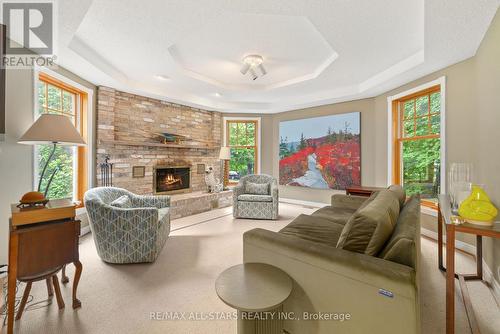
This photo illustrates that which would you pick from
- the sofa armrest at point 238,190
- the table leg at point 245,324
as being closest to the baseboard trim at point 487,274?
the table leg at point 245,324

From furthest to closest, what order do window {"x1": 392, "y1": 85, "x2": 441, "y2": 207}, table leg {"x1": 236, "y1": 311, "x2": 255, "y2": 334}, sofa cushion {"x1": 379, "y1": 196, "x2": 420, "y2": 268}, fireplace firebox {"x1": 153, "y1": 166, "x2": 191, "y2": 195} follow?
fireplace firebox {"x1": 153, "y1": 166, "x2": 191, "y2": 195}, window {"x1": 392, "y1": 85, "x2": 441, "y2": 207}, table leg {"x1": 236, "y1": 311, "x2": 255, "y2": 334}, sofa cushion {"x1": 379, "y1": 196, "x2": 420, "y2": 268}

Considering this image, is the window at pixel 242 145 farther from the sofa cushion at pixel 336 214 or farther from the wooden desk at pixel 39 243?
the wooden desk at pixel 39 243

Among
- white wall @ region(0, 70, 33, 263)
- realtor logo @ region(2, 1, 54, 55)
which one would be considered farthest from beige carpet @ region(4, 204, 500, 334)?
realtor logo @ region(2, 1, 54, 55)

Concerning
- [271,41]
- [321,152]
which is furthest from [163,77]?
[321,152]

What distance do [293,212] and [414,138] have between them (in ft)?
8.61

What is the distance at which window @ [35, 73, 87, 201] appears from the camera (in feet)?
9.18

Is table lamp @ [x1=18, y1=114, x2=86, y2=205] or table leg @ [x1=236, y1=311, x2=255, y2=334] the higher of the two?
table lamp @ [x1=18, y1=114, x2=86, y2=205]

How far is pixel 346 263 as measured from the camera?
3.69ft

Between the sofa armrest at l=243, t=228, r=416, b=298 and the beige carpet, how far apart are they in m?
0.75

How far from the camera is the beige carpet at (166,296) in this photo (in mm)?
1556

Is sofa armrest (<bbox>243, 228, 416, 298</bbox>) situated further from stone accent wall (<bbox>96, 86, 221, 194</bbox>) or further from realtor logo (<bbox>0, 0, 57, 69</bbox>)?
stone accent wall (<bbox>96, 86, 221, 194</bbox>)

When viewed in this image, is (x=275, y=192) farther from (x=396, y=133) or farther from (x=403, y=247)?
(x=403, y=247)

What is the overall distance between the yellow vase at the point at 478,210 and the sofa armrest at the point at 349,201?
1.47 meters

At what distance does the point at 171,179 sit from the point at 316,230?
3641 millimetres
